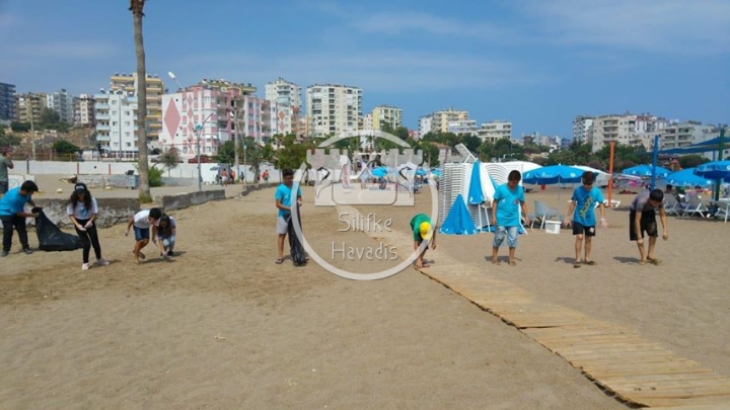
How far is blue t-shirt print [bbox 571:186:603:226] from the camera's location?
8914 millimetres

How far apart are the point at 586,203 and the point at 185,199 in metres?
16.7

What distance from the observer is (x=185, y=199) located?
21.3 meters

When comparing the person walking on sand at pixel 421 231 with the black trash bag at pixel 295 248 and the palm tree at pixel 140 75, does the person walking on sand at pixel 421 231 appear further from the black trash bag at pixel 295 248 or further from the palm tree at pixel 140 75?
the palm tree at pixel 140 75

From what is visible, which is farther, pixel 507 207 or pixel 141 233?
pixel 141 233

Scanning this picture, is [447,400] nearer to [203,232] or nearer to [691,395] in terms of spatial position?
[691,395]

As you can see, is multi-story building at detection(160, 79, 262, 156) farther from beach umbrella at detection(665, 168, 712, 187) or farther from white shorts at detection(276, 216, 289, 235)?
white shorts at detection(276, 216, 289, 235)

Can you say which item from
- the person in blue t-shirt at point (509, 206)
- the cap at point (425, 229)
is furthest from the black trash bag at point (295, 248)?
the person in blue t-shirt at point (509, 206)

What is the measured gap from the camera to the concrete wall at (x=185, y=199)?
19.2 metres

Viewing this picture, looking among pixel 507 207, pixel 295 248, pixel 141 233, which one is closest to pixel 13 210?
pixel 141 233

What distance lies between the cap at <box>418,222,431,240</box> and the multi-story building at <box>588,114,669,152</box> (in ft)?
547

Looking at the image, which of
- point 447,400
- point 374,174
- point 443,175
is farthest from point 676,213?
point 374,174

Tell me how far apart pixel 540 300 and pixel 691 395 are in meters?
2.86
